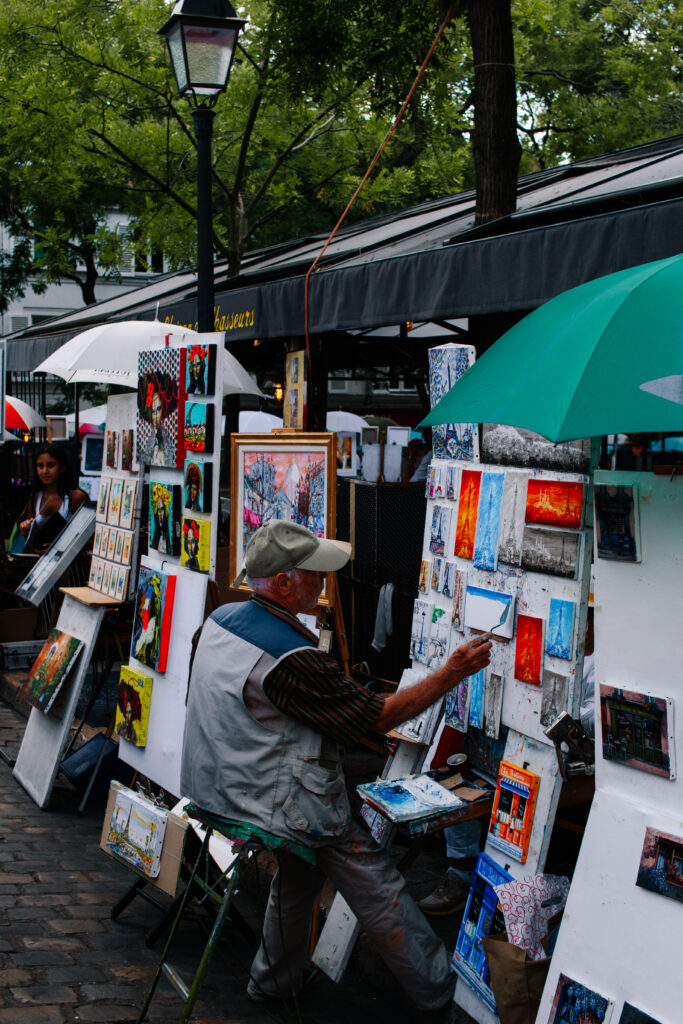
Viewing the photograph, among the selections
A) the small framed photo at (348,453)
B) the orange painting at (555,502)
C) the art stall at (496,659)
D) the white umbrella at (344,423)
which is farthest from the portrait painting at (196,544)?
the white umbrella at (344,423)

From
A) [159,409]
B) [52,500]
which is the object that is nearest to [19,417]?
[52,500]

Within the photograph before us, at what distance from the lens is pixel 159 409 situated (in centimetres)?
548

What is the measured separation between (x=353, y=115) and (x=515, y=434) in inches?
522

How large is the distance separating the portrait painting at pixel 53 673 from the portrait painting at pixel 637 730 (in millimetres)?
3647

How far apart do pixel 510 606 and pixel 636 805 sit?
0.95 meters

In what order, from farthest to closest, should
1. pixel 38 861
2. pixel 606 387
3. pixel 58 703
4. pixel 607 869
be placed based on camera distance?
pixel 58 703 → pixel 38 861 → pixel 607 869 → pixel 606 387

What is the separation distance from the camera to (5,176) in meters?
21.9

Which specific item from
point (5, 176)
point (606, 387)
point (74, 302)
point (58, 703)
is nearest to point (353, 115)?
point (5, 176)

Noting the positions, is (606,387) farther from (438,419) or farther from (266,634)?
(266,634)

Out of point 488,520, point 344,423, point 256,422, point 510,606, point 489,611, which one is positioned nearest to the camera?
point 510,606

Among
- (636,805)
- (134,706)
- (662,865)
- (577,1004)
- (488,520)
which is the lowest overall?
(577,1004)

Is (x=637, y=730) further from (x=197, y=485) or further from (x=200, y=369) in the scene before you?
(x=200, y=369)

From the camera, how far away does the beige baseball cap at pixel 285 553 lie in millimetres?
3312

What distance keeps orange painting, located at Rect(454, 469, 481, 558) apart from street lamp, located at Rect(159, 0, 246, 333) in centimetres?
249
